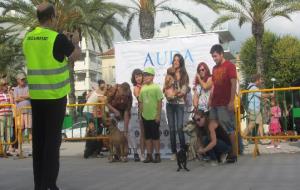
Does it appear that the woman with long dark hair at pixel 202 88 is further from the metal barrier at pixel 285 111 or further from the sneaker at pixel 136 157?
the sneaker at pixel 136 157

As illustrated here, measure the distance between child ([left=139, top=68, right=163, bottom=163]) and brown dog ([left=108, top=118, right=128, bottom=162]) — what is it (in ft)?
1.67

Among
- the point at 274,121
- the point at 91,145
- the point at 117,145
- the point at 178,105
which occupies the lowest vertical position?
the point at 91,145

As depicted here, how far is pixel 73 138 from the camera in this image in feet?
39.5

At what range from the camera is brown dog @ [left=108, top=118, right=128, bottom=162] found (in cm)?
995

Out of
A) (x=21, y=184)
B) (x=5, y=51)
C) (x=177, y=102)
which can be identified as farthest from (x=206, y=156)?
(x=5, y=51)

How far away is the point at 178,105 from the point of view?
962cm

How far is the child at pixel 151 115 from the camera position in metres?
9.65

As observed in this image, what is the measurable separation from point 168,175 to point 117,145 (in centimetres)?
266

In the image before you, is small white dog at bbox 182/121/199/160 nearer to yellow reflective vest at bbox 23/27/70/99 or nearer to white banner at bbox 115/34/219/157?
white banner at bbox 115/34/219/157

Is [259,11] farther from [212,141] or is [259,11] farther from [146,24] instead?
[212,141]

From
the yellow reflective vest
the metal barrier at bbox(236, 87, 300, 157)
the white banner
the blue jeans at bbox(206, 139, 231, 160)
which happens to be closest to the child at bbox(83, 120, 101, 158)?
the white banner

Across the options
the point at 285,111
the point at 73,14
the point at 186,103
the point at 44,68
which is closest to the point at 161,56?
the point at 186,103

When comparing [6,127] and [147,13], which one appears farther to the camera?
[147,13]

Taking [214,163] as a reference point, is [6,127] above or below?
above
